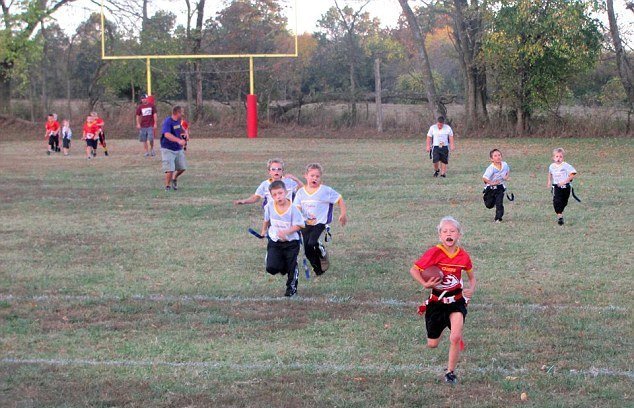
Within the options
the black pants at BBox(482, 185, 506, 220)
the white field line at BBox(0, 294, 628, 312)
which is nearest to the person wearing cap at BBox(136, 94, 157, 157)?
the black pants at BBox(482, 185, 506, 220)

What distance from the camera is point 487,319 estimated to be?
8.17 meters

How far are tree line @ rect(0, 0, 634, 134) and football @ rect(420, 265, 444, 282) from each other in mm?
31366

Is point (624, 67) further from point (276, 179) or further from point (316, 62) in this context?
point (276, 179)

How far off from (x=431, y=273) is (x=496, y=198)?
8.36m

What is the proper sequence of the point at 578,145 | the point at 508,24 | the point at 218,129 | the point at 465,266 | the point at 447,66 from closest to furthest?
1. the point at 465,266
2. the point at 578,145
3. the point at 508,24
4. the point at 218,129
5. the point at 447,66

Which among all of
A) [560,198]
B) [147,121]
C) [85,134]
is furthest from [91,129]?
[560,198]

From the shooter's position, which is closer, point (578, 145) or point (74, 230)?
point (74, 230)

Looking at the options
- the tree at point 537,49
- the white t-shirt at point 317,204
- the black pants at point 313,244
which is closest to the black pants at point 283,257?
the black pants at point 313,244

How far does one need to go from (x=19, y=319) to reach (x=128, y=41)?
38020mm

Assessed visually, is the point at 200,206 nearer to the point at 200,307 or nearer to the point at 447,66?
the point at 200,307

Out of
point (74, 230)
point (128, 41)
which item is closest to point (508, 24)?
point (128, 41)

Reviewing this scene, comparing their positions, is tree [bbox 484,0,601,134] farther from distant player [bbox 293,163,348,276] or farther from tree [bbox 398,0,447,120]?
distant player [bbox 293,163,348,276]

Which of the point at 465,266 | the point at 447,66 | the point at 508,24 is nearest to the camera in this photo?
the point at 465,266

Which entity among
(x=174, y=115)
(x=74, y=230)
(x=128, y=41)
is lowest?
(x=74, y=230)
